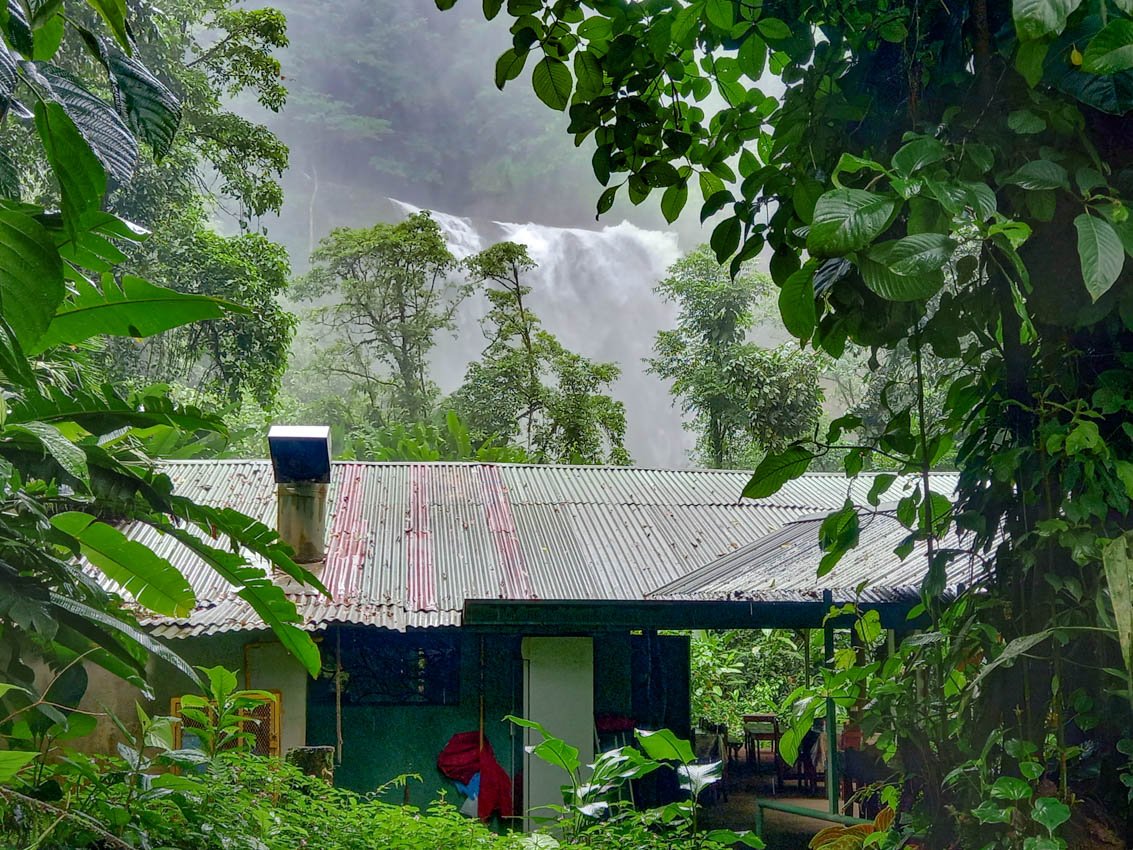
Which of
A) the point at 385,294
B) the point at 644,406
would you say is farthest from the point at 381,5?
the point at 385,294

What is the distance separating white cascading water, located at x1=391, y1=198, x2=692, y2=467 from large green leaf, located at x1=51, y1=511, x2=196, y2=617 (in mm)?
37828

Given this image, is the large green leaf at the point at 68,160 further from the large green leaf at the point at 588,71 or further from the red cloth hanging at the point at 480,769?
the red cloth hanging at the point at 480,769

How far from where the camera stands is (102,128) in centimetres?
142

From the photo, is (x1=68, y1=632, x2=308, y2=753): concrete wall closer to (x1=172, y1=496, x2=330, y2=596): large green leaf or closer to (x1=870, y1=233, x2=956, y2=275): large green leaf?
(x1=172, y1=496, x2=330, y2=596): large green leaf

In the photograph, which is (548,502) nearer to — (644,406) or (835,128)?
(835,128)

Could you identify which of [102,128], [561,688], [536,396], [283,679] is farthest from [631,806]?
[536,396]

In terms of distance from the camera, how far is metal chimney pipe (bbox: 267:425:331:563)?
277 inches

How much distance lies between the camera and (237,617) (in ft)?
21.8

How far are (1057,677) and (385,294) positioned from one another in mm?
23408

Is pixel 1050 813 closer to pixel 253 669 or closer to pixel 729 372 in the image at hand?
pixel 253 669

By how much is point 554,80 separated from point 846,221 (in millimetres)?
723

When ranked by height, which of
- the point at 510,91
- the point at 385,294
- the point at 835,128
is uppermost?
the point at 510,91

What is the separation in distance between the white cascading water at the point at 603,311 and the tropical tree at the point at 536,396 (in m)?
18.6

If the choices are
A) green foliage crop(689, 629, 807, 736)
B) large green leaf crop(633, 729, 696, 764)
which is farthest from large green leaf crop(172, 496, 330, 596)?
green foliage crop(689, 629, 807, 736)
